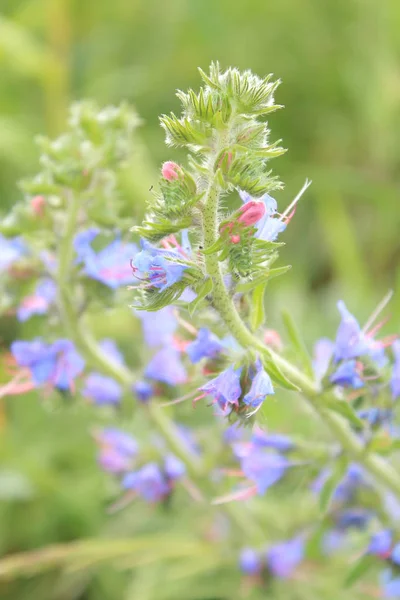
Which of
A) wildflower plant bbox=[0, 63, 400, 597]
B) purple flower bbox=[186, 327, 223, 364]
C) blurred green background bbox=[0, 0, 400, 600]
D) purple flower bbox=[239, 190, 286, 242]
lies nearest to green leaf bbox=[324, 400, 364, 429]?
wildflower plant bbox=[0, 63, 400, 597]

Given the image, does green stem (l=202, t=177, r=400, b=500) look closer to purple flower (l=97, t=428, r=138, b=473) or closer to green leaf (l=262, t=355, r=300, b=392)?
green leaf (l=262, t=355, r=300, b=392)

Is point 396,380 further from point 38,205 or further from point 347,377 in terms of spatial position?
point 38,205

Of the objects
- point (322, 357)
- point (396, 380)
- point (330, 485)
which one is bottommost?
point (330, 485)

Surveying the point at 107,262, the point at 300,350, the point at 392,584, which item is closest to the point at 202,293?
the point at 300,350

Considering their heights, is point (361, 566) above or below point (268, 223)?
below

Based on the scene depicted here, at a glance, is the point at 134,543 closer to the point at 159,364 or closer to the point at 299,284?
the point at 159,364

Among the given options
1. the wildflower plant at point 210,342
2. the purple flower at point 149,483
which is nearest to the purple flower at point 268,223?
the wildflower plant at point 210,342
